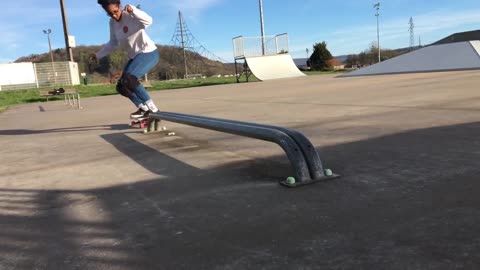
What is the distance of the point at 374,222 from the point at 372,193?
1.62 feet

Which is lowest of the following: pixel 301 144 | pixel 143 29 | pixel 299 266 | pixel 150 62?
pixel 299 266

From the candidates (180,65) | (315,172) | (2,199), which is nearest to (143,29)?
(2,199)

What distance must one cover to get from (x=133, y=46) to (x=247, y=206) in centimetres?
412

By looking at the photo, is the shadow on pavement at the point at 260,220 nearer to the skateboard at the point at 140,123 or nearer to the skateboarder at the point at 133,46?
the skateboarder at the point at 133,46

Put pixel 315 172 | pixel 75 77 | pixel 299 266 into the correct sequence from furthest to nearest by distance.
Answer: pixel 75 77
pixel 315 172
pixel 299 266

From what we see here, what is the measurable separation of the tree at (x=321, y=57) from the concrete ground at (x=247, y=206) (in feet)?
159

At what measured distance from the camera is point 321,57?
5222 cm

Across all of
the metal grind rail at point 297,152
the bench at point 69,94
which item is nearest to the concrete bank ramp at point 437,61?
the bench at point 69,94

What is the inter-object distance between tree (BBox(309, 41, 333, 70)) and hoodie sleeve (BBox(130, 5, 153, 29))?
1877 inches

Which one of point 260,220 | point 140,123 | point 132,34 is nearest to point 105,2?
point 132,34

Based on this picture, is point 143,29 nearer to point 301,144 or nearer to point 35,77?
point 301,144

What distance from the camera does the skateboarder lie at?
5.76 metres

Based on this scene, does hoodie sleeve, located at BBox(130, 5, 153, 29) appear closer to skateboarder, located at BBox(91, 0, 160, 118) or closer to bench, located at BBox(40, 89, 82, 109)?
skateboarder, located at BBox(91, 0, 160, 118)

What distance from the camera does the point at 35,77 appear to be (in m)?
40.1
